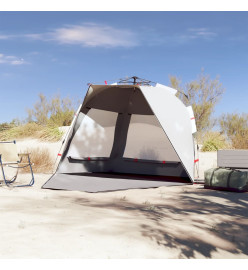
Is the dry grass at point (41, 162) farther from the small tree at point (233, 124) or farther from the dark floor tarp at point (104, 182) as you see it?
the small tree at point (233, 124)

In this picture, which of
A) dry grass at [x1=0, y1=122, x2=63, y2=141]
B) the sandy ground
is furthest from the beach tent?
dry grass at [x1=0, y1=122, x2=63, y2=141]

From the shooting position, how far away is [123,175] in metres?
8.43

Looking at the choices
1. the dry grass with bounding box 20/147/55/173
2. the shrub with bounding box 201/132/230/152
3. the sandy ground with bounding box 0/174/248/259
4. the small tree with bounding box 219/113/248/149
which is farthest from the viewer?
the small tree with bounding box 219/113/248/149

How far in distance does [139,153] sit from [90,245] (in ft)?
18.7

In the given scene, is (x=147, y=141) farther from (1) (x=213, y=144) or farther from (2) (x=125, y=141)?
(1) (x=213, y=144)

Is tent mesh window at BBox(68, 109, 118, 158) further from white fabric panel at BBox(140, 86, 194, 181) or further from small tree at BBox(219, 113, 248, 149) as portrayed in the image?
small tree at BBox(219, 113, 248, 149)

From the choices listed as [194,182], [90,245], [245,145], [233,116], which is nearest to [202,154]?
[245,145]

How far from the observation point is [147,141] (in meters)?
8.59

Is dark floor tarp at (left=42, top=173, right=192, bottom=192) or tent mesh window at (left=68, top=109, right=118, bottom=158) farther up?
tent mesh window at (left=68, top=109, right=118, bottom=158)

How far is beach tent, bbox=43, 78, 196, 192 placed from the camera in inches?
294

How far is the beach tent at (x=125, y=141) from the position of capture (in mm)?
7469

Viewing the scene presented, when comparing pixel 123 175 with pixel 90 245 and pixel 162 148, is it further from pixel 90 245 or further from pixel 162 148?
pixel 90 245

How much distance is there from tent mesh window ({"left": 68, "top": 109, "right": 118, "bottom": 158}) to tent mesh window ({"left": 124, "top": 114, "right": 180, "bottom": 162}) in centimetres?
40

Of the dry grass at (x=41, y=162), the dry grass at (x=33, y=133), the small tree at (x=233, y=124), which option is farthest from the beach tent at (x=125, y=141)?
the small tree at (x=233, y=124)
